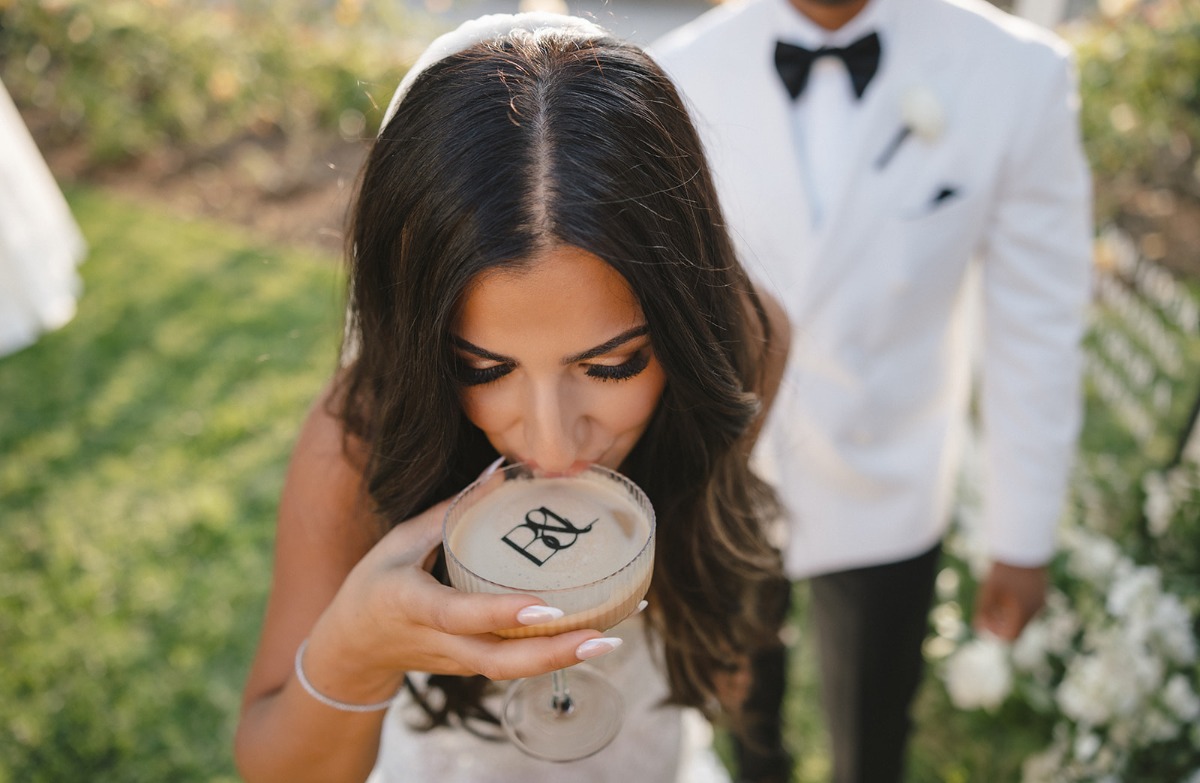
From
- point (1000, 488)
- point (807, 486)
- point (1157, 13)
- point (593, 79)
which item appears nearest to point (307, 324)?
point (807, 486)

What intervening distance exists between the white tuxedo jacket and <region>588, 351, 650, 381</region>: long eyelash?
730mm

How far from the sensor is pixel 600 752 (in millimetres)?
2146

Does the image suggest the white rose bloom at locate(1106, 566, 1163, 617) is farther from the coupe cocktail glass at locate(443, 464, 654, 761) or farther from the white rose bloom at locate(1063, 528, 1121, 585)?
the coupe cocktail glass at locate(443, 464, 654, 761)

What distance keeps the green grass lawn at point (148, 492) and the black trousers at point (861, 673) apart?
5.92 feet

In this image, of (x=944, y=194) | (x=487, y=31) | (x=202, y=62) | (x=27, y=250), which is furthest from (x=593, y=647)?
(x=202, y=62)

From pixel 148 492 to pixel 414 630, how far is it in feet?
13.0

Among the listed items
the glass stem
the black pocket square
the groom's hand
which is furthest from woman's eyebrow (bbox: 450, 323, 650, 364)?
the groom's hand

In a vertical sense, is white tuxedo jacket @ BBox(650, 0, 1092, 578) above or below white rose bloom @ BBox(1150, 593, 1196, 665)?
above

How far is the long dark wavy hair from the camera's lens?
57.0 inches

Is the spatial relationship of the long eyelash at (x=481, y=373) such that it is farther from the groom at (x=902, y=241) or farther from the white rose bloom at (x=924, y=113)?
the white rose bloom at (x=924, y=113)

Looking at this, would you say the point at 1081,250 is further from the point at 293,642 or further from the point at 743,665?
the point at 293,642

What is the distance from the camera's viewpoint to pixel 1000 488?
112 inches

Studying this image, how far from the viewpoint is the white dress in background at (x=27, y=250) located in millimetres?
5641

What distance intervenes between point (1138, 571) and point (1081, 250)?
104 centimetres
